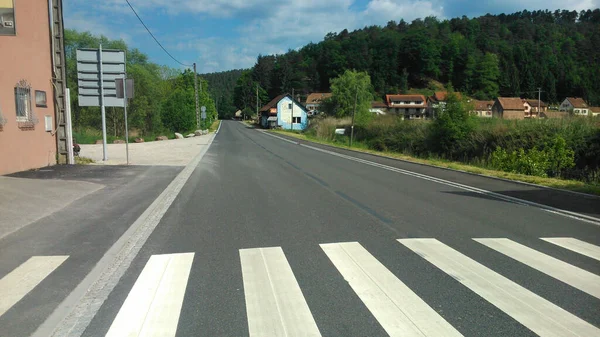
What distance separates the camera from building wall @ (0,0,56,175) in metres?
12.7

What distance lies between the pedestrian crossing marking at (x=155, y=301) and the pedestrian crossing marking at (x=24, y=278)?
1.08m

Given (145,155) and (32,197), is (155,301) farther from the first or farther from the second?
(145,155)

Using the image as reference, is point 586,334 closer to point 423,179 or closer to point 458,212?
point 458,212

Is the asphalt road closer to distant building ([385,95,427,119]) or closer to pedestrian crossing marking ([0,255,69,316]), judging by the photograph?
pedestrian crossing marking ([0,255,69,316])

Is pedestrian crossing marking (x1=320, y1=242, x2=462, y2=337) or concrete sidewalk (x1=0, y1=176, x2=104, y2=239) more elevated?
concrete sidewalk (x1=0, y1=176, x2=104, y2=239)

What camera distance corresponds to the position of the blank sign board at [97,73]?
19.3 metres

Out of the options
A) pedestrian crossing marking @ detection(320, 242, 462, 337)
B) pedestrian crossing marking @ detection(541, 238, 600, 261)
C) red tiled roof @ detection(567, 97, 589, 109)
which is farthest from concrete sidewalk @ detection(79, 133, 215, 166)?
red tiled roof @ detection(567, 97, 589, 109)

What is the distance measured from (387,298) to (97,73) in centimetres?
1843

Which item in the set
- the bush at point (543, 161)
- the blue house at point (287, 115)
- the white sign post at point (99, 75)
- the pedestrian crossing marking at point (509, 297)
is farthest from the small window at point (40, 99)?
the blue house at point (287, 115)

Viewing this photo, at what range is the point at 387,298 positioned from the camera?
4.54 meters

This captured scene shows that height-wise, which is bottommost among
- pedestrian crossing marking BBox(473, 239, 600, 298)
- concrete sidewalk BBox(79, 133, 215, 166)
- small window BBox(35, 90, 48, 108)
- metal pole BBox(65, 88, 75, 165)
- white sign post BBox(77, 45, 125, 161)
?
pedestrian crossing marking BBox(473, 239, 600, 298)

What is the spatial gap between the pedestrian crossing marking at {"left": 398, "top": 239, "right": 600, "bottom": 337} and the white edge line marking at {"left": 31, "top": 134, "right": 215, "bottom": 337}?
148 inches

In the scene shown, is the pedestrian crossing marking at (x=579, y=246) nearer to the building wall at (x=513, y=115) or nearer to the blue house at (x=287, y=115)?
the building wall at (x=513, y=115)

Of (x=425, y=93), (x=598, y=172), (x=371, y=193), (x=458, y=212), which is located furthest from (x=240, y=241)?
(x=425, y=93)
